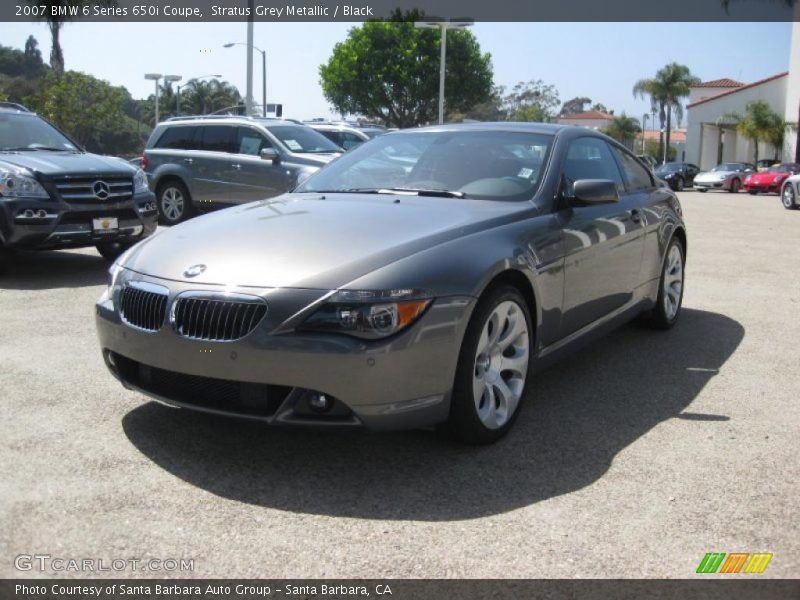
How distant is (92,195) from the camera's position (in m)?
8.50

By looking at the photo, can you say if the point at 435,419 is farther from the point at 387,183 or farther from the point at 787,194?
the point at 787,194

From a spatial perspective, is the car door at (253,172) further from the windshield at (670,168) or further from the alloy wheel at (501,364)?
the windshield at (670,168)

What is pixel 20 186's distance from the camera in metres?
8.21

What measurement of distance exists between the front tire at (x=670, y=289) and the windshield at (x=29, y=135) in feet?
21.5

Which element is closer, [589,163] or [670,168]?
[589,163]

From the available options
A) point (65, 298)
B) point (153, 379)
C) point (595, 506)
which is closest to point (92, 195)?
point (65, 298)

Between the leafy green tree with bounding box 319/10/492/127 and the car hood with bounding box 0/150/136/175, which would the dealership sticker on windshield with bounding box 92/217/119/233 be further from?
the leafy green tree with bounding box 319/10/492/127

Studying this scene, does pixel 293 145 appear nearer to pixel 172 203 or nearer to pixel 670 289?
pixel 172 203

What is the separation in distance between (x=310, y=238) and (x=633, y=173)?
299 centimetres

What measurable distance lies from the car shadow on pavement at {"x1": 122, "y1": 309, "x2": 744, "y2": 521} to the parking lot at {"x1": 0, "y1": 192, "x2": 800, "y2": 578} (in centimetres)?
1

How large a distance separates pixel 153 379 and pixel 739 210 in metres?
21.3

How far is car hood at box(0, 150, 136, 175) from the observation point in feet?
27.4

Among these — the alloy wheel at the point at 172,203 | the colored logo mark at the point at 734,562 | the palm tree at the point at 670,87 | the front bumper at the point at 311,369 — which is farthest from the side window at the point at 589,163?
the palm tree at the point at 670,87

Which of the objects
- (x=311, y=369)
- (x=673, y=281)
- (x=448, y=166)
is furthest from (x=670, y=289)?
(x=311, y=369)
